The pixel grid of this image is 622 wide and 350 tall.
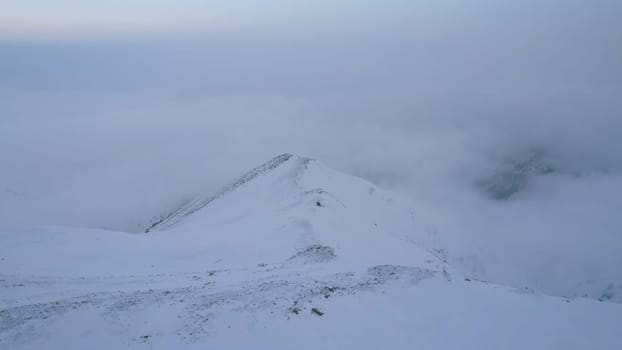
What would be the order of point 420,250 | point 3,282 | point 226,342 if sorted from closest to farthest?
point 226,342, point 3,282, point 420,250

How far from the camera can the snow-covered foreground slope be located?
14.6 meters

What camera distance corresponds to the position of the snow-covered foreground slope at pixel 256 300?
14.6 metres

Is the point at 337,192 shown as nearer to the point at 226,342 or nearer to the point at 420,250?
the point at 420,250

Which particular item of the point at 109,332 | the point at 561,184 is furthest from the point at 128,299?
the point at 561,184

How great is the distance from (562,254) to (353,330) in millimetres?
68861

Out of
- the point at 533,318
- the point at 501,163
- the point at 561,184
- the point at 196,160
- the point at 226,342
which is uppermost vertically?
the point at 501,163

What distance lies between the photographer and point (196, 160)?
5084 inches

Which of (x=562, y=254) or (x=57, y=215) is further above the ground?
(x=562, y=254)

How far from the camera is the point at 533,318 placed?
1669 cm

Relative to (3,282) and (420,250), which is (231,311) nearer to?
(3,282)

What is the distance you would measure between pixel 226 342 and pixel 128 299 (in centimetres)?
612

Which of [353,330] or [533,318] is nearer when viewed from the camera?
[353,330]

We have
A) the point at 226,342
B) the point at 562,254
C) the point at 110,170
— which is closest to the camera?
the point at 226,342

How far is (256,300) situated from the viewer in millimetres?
17047
